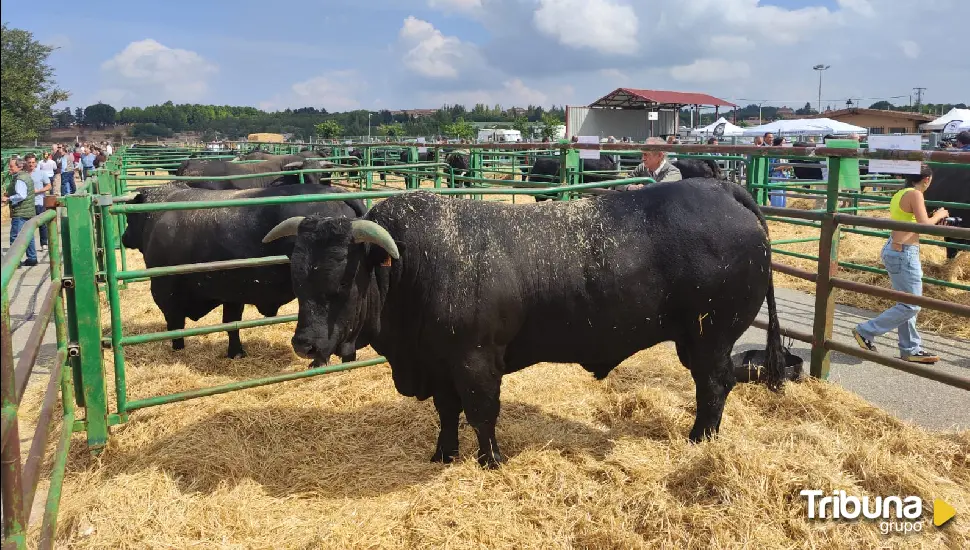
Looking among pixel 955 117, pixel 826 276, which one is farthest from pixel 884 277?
pixel 955 117

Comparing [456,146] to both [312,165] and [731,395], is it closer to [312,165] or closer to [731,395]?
[312,165]

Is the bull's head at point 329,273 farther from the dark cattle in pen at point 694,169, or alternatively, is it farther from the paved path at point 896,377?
the dark cattle in pen at point 694,169

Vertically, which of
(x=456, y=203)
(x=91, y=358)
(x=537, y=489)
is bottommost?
(x=537, y=489)

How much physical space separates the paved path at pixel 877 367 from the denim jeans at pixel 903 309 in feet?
0.87

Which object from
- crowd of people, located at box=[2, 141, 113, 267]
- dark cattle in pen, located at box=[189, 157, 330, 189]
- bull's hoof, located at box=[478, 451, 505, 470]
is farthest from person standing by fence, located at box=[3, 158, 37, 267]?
bull's hoof, located at box=[478, 451, 505, 470]

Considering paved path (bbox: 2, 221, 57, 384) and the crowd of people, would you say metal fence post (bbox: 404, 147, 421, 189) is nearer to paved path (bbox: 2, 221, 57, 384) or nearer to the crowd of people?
the crowd of people

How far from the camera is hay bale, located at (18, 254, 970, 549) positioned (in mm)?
3096

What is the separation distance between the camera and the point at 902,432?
3.97 m

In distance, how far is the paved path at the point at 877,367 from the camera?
456 centimetres

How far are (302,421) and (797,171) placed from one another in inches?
708

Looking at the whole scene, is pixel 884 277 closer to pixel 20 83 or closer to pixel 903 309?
pixel 903 309

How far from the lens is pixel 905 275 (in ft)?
17.9

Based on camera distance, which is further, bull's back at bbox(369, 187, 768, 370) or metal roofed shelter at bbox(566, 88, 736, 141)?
metal roofed shelter at bbox(566, 88, 736, 141)

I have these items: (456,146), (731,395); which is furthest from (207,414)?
(456,146)
